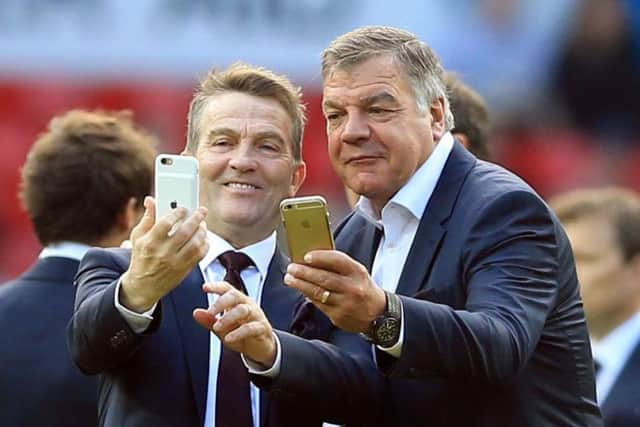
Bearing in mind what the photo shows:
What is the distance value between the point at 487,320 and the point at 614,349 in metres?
2.80

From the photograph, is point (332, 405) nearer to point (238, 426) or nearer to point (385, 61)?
point (238, 426)

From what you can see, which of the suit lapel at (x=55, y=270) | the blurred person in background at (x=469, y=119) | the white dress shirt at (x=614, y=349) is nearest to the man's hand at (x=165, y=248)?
the suit lapel at (x=55, y=270)

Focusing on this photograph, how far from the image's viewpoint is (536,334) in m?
3.67

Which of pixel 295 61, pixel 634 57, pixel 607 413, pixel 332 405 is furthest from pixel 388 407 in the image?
pixel 634 57

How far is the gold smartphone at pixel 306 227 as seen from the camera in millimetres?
3445

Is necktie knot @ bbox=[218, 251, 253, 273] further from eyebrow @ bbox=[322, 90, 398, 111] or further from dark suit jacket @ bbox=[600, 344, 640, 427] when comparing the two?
dark suit jacket @ bbox=[600, 344, 640, 427]

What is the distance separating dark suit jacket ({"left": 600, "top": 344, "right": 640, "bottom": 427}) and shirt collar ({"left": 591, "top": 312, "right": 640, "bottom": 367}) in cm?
33

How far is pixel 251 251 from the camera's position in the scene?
13.4 ft

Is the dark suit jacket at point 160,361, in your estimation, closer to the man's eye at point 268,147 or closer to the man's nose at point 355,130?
the man's eye at point 268,147

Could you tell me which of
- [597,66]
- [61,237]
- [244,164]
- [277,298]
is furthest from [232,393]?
[597,66]

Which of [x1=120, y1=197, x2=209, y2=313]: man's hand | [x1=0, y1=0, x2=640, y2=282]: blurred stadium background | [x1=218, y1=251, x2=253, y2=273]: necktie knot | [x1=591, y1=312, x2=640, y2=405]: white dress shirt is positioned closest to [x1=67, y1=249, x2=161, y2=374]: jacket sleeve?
[x1=120, y1=197, x2=209, y2=313]: man's hand

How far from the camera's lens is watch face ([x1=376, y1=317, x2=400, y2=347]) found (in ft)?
11.4

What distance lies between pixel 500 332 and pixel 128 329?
0.85m

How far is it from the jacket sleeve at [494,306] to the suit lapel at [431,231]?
10cm
